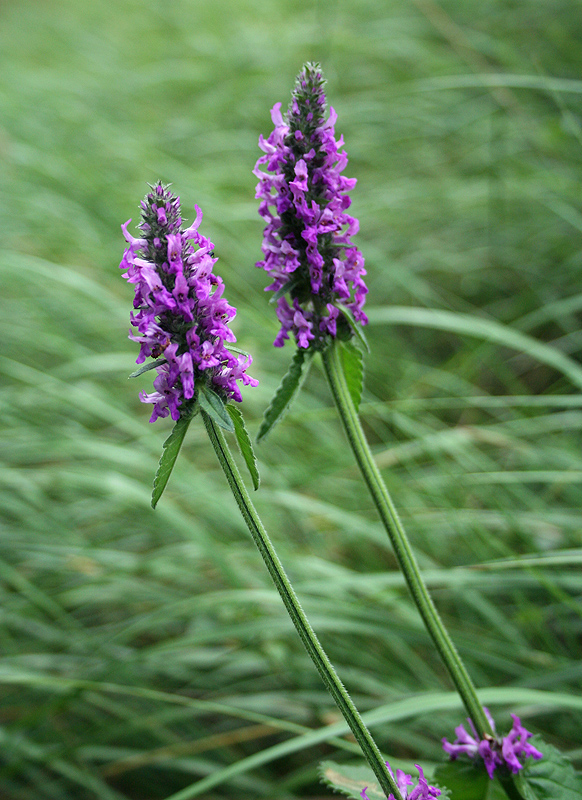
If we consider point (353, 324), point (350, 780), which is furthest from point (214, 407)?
point (350, 780)

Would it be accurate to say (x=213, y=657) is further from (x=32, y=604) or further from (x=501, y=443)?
(x=501, y=443)

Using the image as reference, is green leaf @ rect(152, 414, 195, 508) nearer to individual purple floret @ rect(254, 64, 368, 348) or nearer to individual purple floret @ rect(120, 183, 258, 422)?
individual purple floret @ rect(120, 183, 258, 422)

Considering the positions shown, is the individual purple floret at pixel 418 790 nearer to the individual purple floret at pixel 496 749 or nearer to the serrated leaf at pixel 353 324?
the individual purple floret at pixel 496 749

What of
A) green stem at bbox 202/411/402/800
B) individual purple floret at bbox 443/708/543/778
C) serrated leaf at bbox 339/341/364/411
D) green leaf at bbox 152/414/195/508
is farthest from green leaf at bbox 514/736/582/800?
green leaf at bbox 152/414/195/508

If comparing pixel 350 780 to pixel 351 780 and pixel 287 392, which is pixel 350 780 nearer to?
pixel 351 780

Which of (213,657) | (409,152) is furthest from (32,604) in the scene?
(409,152)
